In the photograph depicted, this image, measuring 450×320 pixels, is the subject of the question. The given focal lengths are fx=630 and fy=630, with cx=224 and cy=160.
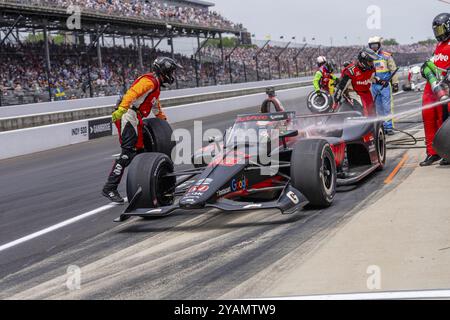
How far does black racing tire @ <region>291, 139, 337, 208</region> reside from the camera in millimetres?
6426

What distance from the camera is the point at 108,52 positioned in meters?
35.7

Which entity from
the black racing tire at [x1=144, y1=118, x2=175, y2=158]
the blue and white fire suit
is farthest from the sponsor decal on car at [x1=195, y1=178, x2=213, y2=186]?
the blue and white fire suit

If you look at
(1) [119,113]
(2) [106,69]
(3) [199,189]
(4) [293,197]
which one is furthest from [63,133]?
(2) [106,69]

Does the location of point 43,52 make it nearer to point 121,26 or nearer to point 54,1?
point 54,1

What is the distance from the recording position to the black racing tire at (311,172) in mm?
6426

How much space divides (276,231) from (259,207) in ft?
1.15

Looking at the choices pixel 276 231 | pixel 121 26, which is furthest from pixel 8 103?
pixel 276 231

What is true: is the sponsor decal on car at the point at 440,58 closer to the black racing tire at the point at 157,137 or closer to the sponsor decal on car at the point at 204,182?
the black racing tire at the point at 157,137

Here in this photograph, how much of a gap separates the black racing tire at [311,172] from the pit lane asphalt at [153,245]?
155 mm

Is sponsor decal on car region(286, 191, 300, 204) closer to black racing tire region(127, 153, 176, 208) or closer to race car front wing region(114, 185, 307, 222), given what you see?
race car front wing region(114, 185, 307, 222)

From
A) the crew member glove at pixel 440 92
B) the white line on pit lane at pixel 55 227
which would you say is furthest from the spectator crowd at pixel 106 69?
the crew member glove at pixel 440 92

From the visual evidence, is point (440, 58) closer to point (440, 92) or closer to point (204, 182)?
point (440, 92)

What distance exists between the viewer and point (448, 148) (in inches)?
313

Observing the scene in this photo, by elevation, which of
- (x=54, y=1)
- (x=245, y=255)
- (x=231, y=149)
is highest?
(x=54, y=1)
